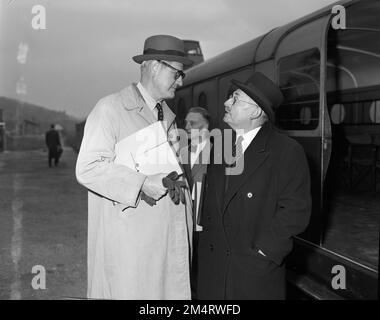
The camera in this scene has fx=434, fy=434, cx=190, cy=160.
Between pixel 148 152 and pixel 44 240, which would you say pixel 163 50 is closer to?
pixel 148 152

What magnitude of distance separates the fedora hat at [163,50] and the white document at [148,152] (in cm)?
36

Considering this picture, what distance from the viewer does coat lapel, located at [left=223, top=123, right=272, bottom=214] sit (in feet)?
7.72

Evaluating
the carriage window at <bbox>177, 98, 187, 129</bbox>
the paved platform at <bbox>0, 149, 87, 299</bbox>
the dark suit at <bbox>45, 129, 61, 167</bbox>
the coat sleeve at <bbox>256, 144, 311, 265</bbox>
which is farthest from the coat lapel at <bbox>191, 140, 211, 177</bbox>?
the dark suit at <bbox>45, 129, 61, 167</bbox>

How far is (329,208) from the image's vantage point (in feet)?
24.8

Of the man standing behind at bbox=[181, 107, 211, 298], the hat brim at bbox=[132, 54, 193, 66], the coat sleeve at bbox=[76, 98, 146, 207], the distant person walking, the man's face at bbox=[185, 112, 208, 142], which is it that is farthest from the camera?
the distant person walking

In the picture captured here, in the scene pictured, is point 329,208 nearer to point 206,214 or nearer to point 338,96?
point 338,96

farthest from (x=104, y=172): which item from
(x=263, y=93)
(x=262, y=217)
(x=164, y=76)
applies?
(x=263, y=93)

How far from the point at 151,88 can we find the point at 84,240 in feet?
14.5

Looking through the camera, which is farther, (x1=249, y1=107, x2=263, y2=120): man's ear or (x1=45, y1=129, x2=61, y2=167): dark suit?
(x1=45, y1=129, x2=61, y2=167): dark suit

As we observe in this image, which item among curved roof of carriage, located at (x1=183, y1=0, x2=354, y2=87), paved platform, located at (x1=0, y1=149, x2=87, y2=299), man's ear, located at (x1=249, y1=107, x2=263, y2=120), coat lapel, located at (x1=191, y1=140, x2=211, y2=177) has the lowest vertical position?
paved platform, located at (x1=0, y1=149, x2=87, y2=299)

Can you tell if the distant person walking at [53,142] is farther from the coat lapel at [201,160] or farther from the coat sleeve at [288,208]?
the coat sleeve at [288,208]

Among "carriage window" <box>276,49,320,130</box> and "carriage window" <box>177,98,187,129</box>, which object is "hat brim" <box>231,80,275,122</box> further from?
"carriage window" <box>177,98,187,129</box>

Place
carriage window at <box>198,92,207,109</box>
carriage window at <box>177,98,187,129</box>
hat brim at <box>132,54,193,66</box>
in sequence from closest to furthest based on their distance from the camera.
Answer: hat brim at <box>132,54,193,66</box> < carriage window at <box>198,92,207,109</box> < carriage window at <box>177,98,187,129</box>

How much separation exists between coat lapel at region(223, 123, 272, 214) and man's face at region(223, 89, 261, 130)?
12 centimetres
